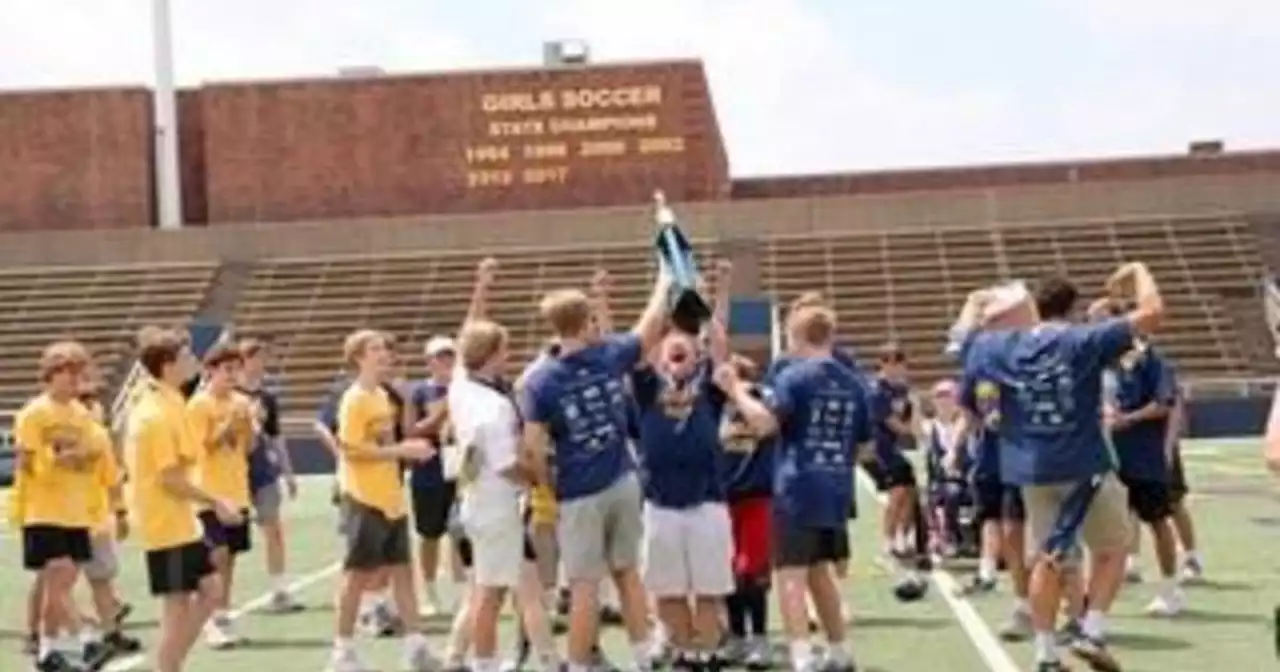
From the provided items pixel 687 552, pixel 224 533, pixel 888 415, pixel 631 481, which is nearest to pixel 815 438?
pixel 687 552

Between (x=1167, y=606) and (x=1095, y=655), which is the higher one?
(x=1095, y=655)

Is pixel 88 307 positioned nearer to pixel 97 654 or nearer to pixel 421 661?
pixel 97 654

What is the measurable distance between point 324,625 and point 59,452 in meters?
2.37

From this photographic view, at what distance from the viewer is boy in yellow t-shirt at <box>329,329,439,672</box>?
→ 11.6m

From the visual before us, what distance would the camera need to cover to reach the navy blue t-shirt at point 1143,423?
43.1ft

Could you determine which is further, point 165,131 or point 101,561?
point 165,131

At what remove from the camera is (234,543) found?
13945mm

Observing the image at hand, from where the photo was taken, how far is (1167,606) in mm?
12867

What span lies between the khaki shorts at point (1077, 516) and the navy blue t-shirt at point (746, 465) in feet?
4.49

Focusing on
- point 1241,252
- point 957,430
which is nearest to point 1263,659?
point 957,430

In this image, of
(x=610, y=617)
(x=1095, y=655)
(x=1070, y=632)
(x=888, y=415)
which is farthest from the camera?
Answer: (x=888, y=415)

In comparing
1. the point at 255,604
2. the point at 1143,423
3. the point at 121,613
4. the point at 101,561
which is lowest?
the point at 255,604

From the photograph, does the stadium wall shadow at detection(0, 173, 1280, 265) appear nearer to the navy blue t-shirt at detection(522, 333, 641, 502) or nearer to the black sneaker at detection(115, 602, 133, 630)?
the black sneaker at detection(115, 602, 133, 630)

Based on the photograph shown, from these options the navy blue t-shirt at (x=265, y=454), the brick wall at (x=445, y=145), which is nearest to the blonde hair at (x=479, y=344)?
the navy blue t-shirt at (x=265, y=454)
